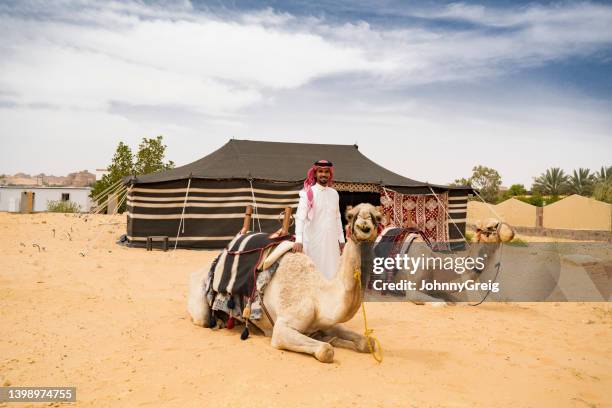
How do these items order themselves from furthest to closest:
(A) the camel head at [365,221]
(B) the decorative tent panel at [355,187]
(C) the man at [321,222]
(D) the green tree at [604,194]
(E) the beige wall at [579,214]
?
1. (D) the green tree at [604,194]
2. (E) the beige wall at [579,214]
3. (B) the decorative tent panel at [355,187]
4. (C) the man at [321,222]
5. (A) the camel head at [365,221]

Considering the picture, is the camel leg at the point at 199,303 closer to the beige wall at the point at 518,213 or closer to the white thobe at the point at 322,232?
the white thobe at the point at 322,232

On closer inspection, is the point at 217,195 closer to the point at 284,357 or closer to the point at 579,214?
the point at 284,357

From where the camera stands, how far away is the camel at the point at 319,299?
3.68m

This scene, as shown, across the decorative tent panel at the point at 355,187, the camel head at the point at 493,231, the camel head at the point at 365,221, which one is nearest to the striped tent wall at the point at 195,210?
the decorative tent panel at the point at 355,187

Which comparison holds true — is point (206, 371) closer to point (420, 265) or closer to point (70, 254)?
point (420, 265)

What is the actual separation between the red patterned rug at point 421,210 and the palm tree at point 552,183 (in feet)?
115

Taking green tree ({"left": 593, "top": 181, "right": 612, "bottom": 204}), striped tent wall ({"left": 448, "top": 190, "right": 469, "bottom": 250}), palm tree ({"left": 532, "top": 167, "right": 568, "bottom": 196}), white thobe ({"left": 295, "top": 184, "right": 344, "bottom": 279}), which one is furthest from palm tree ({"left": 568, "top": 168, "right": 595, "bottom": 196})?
white thobe ({"left": 295, "top": 184, "right": 344, "bottom": 279})

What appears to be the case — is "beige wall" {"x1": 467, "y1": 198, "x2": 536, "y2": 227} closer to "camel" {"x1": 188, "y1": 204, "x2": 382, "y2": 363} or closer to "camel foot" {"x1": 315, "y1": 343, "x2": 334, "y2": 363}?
"camel" {"x1": 188, "y1": 204, "x2": 382, "y2": 363}

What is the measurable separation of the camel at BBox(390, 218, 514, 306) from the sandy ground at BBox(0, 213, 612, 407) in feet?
1.25

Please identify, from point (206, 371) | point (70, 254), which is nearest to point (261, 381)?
point (206, 371)

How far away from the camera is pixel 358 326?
5492mm

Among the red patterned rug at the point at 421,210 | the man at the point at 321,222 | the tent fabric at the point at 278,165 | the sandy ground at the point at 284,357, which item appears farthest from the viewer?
the red patterned rug at the point at 421,210

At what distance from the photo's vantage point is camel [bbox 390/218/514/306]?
6.24 metres

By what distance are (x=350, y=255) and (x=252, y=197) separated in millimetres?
9216
